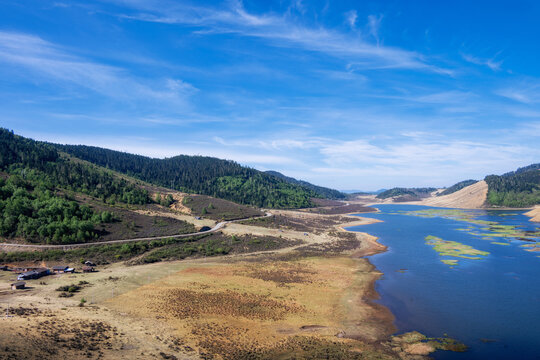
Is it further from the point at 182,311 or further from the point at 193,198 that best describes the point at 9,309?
the point at 193,198

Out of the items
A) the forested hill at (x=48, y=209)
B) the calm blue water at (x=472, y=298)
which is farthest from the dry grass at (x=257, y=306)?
the forested hill at (x=48, y=209)

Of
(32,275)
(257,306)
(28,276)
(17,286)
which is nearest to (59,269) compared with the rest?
(32,275)

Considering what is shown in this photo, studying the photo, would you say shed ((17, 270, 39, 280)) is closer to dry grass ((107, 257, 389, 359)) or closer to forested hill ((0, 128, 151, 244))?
dry grass ((107, 257, 389, 359))

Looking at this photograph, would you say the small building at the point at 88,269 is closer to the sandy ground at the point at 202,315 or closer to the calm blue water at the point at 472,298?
the sandy ground at the point at 202,315

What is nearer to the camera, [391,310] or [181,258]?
[391,310]

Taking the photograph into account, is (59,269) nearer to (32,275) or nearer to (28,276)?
(32,275)

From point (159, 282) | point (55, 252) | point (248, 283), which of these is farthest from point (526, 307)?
point (55, 252)

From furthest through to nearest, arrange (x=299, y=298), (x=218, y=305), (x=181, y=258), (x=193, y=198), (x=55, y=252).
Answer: (x=193, y=198)
(x=181, y=258)
(x=55, y=252)
(x=299, y=298)
(x=218, y=305)

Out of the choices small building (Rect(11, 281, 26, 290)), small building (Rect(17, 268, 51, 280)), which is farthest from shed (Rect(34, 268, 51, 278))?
small building (Rect(11, 281, 26, 290))
